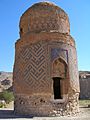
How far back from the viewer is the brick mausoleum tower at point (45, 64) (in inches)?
467

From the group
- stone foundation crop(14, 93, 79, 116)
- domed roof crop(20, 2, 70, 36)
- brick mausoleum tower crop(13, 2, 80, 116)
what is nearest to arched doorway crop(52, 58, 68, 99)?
brick mausoleum tower crop(13, 2, 80, 116)

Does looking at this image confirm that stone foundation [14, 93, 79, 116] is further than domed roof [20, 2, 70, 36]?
No

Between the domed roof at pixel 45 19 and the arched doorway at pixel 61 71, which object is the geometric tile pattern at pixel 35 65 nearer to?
the arched doorway at pixel 61 71

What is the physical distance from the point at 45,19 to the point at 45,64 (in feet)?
9.87

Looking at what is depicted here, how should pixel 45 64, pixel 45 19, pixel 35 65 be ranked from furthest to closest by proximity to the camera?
pixel 45 19 → pixel 35 65 → pixel 45 64

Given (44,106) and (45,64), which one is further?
(45,64)

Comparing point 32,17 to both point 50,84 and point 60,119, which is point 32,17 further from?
point 60,119

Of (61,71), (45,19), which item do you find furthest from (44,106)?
(45,19)

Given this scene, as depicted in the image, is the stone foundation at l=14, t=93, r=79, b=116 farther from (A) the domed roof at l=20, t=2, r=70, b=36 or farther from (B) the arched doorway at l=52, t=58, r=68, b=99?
(A) the domed roof at l=20, t=2, r=70, b=36

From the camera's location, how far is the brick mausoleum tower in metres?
11.9

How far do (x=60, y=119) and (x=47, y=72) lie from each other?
271cm

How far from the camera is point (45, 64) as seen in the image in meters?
12.1

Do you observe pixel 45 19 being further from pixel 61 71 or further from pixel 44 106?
pixel 44 106

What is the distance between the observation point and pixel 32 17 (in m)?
13.5
